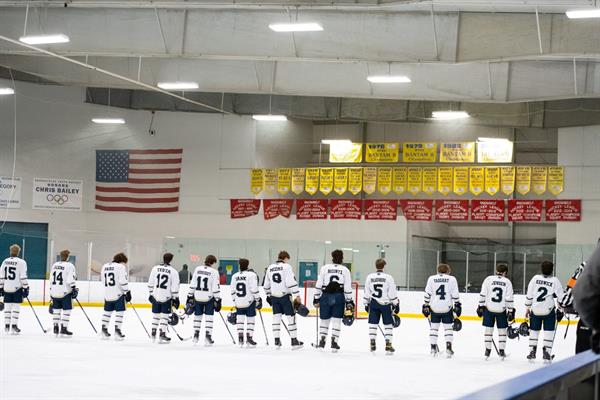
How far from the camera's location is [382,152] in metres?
30.0

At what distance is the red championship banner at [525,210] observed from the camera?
28.2 m

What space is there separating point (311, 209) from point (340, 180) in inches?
55.1

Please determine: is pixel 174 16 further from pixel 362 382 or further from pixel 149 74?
pixel 362 382

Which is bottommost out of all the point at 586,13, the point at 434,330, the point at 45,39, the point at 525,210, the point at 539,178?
the point at 434,330

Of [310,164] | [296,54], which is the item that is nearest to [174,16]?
[296,54]

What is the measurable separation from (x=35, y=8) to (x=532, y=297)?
11563 mm

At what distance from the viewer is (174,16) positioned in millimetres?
19406

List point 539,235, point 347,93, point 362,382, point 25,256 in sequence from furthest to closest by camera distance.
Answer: point 539,235
point 25,256
point 347,93
point 362,382

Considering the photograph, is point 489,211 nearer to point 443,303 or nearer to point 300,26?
point 300,26

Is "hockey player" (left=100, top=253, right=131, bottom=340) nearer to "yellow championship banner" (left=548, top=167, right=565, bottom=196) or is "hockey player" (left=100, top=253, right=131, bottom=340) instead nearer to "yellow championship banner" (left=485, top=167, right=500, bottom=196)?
"yellow championship banner" (left=485, top=167, right=500, bottom=196)

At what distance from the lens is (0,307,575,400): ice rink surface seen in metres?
9.65

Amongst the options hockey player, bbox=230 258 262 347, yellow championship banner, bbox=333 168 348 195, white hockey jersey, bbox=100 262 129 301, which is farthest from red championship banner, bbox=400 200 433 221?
white hockey jersey, bbox=100 262 129 301

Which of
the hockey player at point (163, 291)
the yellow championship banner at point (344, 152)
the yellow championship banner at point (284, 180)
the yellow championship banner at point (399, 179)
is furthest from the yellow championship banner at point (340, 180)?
the hockey player at point (163, 291)

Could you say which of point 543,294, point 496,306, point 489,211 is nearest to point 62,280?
point 496,306
